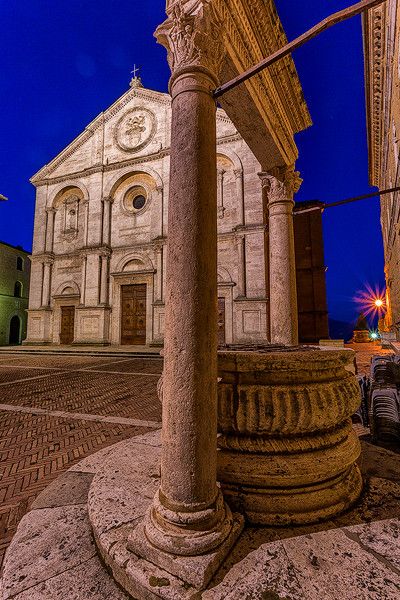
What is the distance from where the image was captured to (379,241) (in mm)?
113125

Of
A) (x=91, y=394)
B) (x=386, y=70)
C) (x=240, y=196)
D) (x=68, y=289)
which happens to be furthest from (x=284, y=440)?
(x=68, y=289)

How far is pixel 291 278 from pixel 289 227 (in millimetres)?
892

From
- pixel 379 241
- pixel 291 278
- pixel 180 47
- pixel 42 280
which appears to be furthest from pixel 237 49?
pixel 379 241

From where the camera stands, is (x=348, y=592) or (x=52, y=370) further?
(x=52, y=370)

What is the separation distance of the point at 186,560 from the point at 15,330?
111 ft

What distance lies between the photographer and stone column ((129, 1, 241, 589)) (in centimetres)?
154

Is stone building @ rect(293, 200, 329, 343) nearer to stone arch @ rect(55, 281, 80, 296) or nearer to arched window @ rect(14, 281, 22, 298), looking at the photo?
stone arch @ rect(55, 281, 80, 296)

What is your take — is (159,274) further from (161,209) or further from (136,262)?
(161,209)

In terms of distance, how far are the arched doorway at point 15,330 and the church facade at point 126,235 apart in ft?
39.2

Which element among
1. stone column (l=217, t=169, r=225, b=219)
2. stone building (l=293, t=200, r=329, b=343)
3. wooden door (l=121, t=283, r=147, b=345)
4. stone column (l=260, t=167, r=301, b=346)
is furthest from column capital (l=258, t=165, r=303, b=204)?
wooden door (l=121, t=283, r=147, b=345)

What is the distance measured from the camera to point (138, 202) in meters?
19.2

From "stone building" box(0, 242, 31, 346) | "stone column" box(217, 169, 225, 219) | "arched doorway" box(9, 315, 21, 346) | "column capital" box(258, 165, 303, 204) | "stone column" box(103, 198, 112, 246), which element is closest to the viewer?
"column capital" box(258, 165, 303, 204)

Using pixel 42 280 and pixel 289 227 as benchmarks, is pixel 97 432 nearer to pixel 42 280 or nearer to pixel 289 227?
pixel 289 227

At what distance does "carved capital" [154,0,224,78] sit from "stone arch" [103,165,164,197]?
16806mm
